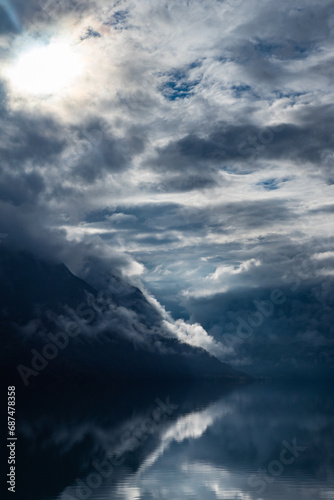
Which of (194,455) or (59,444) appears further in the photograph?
(59,444)

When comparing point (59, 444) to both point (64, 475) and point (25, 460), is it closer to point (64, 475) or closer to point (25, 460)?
point (25, 460)

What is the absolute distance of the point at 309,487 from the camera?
76125 mm

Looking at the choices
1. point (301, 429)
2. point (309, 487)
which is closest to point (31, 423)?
point (301, 429)

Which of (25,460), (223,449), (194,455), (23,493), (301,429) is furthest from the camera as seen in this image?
(301,429)

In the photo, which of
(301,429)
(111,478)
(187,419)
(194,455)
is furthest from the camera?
(187,419)

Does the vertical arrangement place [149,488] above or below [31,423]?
below

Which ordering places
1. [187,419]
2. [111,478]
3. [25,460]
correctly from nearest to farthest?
[111,478] < [25,460] < [187,419]

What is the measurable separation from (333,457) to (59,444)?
60395 millimetres

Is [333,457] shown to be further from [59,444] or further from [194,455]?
[59,444]

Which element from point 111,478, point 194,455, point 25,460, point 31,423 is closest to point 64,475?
point 111,478

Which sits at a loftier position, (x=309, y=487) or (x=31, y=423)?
(x=31, y=423)

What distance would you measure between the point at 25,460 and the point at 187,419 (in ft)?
338

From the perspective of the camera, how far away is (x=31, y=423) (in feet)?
537

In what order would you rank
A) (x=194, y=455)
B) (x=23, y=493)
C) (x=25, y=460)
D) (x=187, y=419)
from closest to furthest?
(x=23, y=493)
(x=25, y=460)
(x=194, y=455)
(x=187, y=419)
